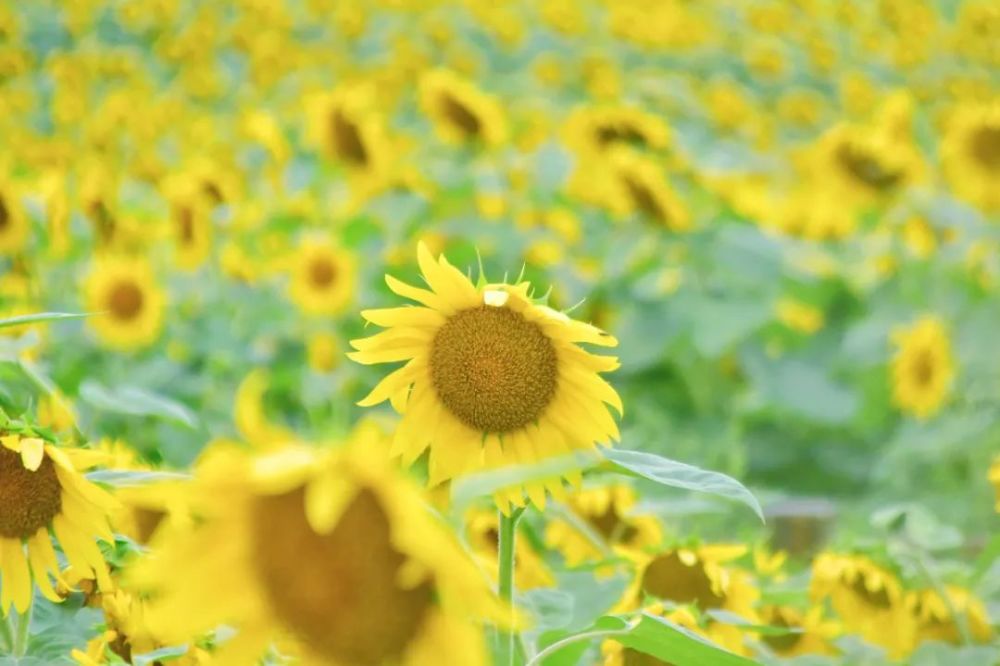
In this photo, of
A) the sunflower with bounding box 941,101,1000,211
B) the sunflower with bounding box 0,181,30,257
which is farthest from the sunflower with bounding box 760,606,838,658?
the sunflower with bounding box 941,101,1000,211

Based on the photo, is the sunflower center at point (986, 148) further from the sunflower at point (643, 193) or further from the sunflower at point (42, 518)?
the sunflower at point (42, 518)

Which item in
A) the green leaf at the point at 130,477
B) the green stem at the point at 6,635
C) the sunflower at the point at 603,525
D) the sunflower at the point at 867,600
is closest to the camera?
the green leaf at the point at 130,477

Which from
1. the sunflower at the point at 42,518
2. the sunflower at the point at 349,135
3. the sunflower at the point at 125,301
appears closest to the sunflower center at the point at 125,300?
the sunflower at the point at 125,301

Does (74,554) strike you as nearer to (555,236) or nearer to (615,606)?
(615,606)

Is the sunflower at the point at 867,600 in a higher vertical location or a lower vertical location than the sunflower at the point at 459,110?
higher

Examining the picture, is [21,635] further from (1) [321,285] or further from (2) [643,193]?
(2) [643,193]

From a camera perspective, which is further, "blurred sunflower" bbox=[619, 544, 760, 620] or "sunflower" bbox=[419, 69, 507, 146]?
"sunflower" bbox=[419, 69, 507, 146]

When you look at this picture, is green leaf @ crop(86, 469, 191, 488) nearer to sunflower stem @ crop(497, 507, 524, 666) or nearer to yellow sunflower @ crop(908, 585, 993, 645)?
sunflower stem @ crop(497, 507, 524, 666)
